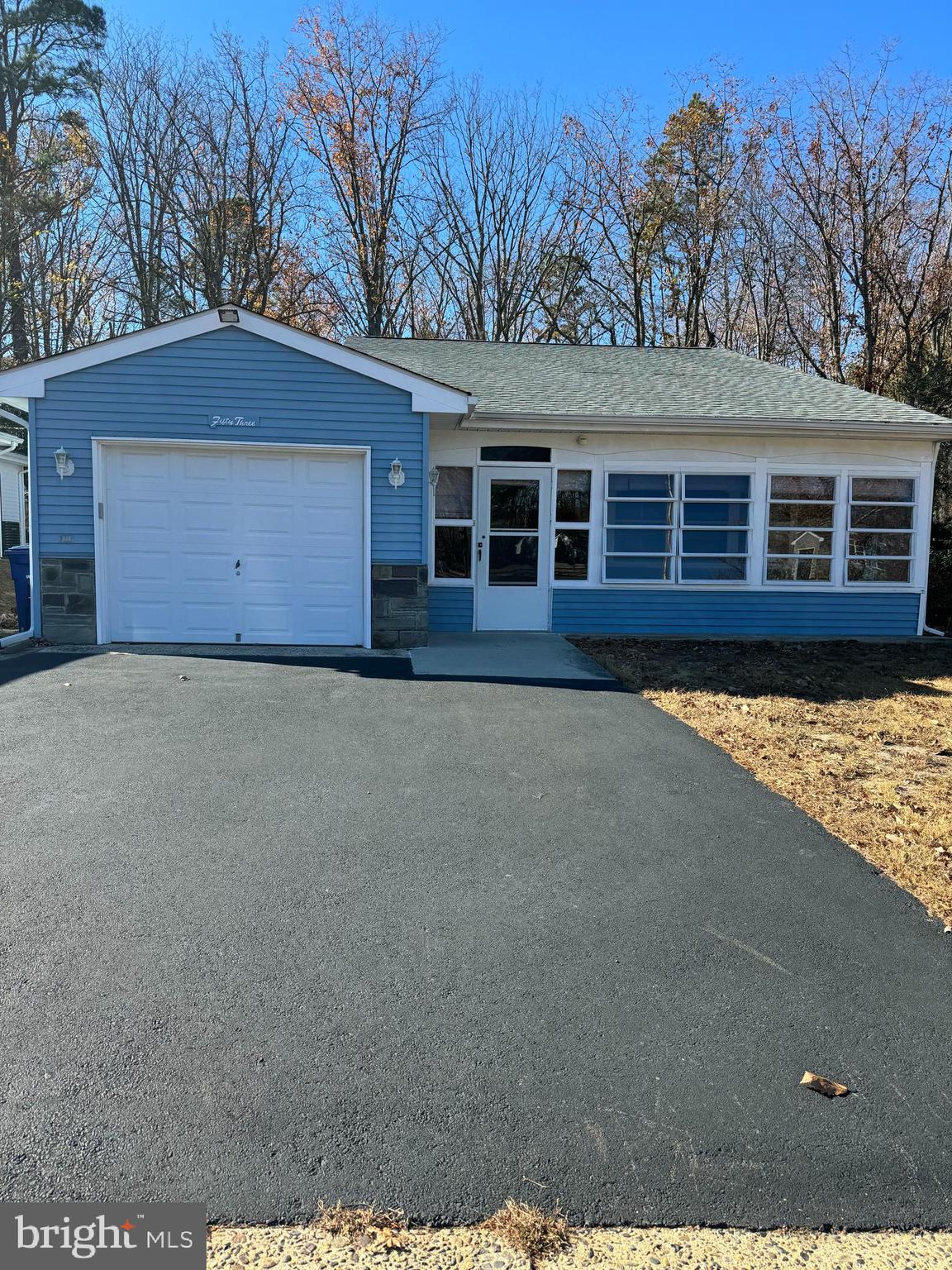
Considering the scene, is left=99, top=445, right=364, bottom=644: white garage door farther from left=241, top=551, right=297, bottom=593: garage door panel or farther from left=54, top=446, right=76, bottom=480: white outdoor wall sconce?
left=54, top=446, right=76, bottom=480: white outdoor wall sconce

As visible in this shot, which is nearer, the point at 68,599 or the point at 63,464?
the point at 63,464

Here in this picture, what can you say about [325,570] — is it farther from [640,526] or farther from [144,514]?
[640,526]

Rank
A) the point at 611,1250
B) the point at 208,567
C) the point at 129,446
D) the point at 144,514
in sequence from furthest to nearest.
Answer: the point at 208,567 → the point at 144,514 → the point at 129,446 → the point at 611,1250

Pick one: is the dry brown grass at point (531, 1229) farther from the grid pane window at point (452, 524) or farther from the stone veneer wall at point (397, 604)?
the grid pane window at point (452, 524)

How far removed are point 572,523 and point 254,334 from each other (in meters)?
4.86

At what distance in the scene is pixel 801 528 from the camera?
12094mm

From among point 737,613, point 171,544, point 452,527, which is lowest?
point 737,613

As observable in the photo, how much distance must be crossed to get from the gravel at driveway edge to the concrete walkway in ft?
21.7

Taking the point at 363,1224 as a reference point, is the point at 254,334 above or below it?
above

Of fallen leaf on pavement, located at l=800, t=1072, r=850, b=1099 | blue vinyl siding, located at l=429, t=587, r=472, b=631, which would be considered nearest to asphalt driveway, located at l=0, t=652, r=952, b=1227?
fallen leaf on pavement, located at l=800, t=1072, r=850, b=1099

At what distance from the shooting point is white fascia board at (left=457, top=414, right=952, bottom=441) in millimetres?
11094

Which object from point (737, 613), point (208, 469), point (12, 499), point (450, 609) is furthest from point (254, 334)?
point (12, 499)

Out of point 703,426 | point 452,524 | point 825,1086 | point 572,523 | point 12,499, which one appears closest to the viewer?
point 825,1086

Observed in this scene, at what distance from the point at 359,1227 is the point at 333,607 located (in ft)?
28.6
